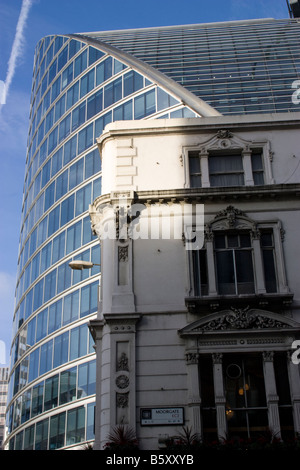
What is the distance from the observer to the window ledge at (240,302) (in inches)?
961

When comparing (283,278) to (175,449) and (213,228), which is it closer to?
(213,228)

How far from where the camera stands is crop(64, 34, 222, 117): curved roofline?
2215 inches

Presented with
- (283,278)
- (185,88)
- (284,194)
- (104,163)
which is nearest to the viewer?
(283,278)

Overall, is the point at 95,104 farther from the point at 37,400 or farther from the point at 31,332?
the point at 37,400

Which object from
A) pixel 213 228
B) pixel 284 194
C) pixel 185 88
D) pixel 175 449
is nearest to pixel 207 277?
pixel 213 228

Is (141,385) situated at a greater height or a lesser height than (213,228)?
lesser

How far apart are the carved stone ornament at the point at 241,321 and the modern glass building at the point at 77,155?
27.4m

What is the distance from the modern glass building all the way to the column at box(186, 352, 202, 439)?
27179mm

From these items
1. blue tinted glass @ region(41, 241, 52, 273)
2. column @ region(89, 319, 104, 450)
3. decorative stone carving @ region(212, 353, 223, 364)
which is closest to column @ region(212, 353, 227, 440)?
decorative stone carving @ region(212, 353, 223, 364)

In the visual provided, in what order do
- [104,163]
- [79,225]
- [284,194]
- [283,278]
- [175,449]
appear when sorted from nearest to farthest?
[175,449] < [283,278] < [284,194] < [104,163] < [79,225]

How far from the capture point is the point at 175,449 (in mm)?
20438

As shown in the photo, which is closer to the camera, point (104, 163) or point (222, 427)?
point (222, 427)

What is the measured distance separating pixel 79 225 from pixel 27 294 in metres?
11.9

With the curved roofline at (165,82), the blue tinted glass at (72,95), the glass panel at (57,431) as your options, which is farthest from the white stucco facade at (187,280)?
the blue tinted glass at (72,95)
